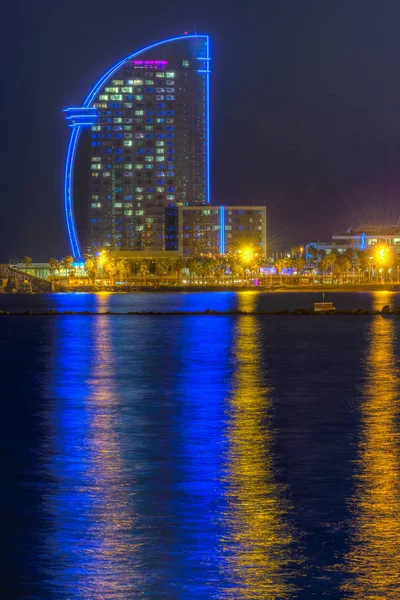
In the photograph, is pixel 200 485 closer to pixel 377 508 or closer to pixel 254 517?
pixel 254 517

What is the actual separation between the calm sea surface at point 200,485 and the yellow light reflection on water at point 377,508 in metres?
0.02

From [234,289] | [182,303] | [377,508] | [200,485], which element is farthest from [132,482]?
[234,289]

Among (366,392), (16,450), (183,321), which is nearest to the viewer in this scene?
(16,450)

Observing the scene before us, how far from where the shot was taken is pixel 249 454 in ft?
53.1

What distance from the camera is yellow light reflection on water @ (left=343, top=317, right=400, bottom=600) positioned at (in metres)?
9.48

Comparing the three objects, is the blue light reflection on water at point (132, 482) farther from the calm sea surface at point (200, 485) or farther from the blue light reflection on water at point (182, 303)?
A: the blue light reflection on water at point (182, 303)

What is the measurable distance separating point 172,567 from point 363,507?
3.21m

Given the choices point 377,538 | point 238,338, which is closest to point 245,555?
point 377,538

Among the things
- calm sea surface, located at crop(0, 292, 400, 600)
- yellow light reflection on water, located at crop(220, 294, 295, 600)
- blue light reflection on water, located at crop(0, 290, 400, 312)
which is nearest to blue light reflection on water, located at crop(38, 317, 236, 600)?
calm sea surface, located at crop(0, 292, 400, 600)

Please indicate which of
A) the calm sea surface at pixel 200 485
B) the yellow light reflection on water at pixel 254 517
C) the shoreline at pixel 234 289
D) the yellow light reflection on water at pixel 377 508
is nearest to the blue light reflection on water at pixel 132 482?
Answer: the calm sea surface at pixel 200 485

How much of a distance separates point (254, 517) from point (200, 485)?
196 centimetres

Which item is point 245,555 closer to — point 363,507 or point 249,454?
point 363,507

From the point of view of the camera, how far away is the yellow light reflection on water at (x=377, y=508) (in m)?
9.48

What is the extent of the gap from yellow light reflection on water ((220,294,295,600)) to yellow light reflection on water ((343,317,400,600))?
26.6 inches
